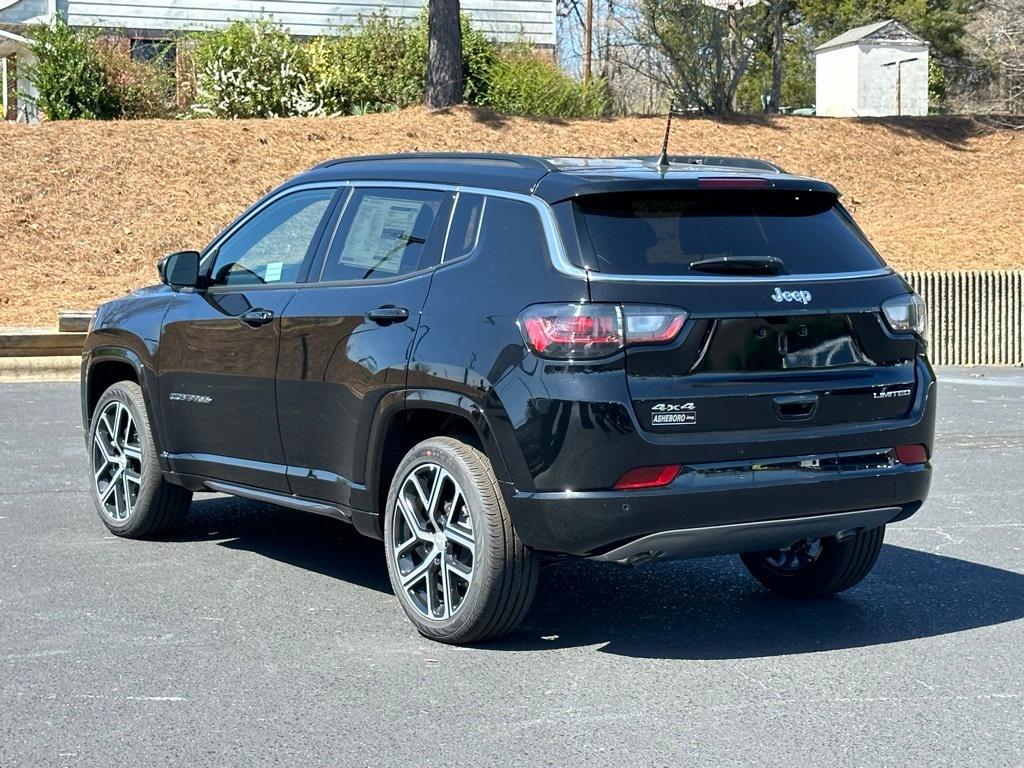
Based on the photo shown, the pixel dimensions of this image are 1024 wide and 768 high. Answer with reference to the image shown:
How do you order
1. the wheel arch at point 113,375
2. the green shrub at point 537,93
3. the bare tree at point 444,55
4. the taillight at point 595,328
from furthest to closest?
1. the green shrub at point 537,93
2. the bare tree at point 444,55
3. the wheel arch at point 113,375
4. the taillight at point 595,328

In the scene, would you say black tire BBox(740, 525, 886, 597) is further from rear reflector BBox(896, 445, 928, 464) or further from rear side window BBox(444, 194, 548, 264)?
rear side window BBox(444, 194, 548, 264)

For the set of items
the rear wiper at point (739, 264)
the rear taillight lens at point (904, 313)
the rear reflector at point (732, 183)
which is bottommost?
the rear taillight lens at point (904, 313)

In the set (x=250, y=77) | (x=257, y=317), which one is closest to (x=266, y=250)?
(x=257, y=317)

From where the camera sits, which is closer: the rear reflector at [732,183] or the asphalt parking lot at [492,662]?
the asphalt parking lot at [492,662]

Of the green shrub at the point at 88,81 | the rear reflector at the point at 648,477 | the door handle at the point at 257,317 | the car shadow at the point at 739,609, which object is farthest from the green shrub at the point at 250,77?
the rear reflector at the point at 648,477

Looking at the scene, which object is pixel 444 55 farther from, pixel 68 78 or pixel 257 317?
pixel 257 317

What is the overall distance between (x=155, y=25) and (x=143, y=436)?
25357 millimetres

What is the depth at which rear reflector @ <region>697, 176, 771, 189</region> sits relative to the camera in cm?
589

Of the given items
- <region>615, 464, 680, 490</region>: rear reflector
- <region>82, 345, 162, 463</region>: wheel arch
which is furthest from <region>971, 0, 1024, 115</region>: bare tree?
<region>615, 464, 680, 490</region>: rear reflector

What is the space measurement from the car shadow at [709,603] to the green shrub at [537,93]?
59.9 ft

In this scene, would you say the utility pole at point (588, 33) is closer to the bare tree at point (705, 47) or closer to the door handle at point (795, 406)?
the bare tree at point (705, 47)

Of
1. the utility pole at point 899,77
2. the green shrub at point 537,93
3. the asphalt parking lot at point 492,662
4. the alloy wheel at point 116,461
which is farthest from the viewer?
the utility pole at point 899,77

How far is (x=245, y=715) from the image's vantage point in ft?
16.9

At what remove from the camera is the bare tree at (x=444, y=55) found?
24078 millimetres
